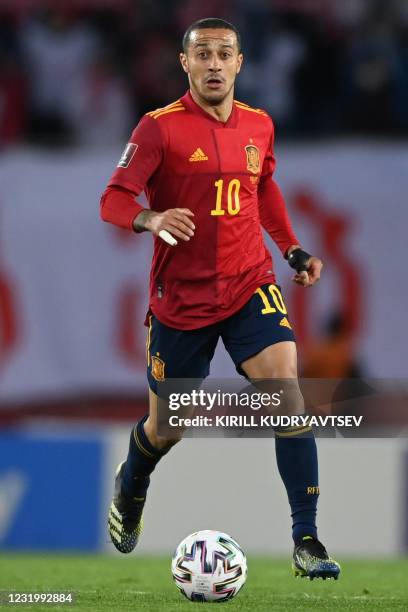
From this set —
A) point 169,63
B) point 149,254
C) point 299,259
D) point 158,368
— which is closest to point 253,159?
point 299,259

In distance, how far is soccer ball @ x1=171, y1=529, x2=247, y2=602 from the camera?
576 centimetres

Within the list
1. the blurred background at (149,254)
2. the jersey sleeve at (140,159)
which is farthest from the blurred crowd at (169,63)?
the jersey sleeve at (140,159)

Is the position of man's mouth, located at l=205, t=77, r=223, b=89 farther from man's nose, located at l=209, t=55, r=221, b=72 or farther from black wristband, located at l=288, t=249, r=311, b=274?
black wristband, located at l=288, t=249, r=311, b=274

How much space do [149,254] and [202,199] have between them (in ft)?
18.2

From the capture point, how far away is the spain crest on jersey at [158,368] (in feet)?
21.1

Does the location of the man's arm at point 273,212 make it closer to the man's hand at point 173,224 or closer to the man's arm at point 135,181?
the man's arm at point 135,181

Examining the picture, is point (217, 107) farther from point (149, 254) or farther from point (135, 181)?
point (149, 254)

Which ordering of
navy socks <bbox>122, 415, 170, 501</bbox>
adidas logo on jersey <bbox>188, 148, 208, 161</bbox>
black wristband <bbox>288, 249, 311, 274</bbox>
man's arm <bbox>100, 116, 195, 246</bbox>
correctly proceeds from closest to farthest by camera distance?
1. man's arm <bbox>100, 116, 195, 246</bbox>
2. adidas logo on jersey <bbox>188, 148, 208, 161</bbox>
3. black wristband <bbox>288, 249, 311, 274</bbox>
4. navy socks <bbox>122, 415, 170, 501</bbox>

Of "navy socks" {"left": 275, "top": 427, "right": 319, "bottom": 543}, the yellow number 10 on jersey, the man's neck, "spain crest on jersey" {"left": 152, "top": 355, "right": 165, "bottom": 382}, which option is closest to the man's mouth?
the man's neck

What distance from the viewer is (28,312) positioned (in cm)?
1167

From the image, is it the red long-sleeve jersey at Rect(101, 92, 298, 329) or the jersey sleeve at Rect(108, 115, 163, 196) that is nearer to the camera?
the jersey sleeve at Rect(108, 115, 163, 196)

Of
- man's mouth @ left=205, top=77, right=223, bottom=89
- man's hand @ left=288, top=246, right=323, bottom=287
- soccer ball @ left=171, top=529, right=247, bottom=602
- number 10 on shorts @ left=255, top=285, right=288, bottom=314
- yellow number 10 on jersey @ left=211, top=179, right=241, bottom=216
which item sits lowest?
soccer ball @ left=171, top=529, right=247, bottom=602

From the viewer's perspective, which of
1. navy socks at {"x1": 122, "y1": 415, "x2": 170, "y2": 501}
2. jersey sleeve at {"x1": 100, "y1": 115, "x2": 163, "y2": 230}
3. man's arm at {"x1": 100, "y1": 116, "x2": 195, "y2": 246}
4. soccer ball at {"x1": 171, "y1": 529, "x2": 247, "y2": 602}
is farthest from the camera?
navy socks at {"x1": 122, "y1": 415, "x2": 170, "y2": 501}

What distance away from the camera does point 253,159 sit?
638 cm
